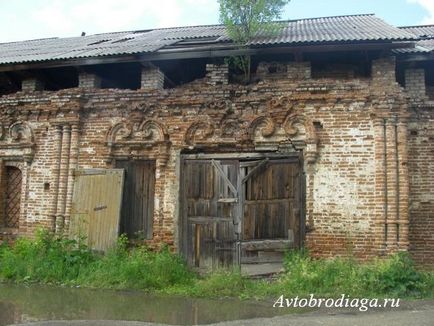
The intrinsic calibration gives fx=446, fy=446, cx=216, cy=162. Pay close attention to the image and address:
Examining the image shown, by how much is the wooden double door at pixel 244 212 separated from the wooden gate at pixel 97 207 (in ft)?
4.95

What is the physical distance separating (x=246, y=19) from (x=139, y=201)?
4.53 metres

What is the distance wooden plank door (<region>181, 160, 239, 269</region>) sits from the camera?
339 inches

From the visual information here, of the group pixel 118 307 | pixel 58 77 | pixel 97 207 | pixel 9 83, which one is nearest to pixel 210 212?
pixel 97 207

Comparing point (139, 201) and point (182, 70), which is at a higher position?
point (182, 70)

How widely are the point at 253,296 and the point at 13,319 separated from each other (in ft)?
11.8

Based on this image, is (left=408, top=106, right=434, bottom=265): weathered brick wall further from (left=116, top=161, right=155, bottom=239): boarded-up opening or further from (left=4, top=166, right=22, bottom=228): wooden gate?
→ (left=4, top=166, right=22, bottom=228): wooden gate

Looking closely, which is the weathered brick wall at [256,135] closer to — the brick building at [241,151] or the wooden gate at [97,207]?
the brick building at [241,151]

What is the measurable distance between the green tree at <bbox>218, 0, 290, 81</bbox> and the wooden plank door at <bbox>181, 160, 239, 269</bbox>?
2239 mm

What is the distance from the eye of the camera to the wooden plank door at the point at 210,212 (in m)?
8.60

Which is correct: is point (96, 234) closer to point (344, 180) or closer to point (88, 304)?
point (88, 304)

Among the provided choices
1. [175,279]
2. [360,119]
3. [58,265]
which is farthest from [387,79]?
[58,265]

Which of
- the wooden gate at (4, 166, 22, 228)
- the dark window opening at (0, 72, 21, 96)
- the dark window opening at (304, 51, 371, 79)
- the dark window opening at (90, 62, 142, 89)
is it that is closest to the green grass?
the wooden gate at (4, 166, 22, 228)

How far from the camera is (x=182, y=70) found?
10.6m

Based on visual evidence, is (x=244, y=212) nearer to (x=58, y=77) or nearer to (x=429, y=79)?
(x=429, y=79)
